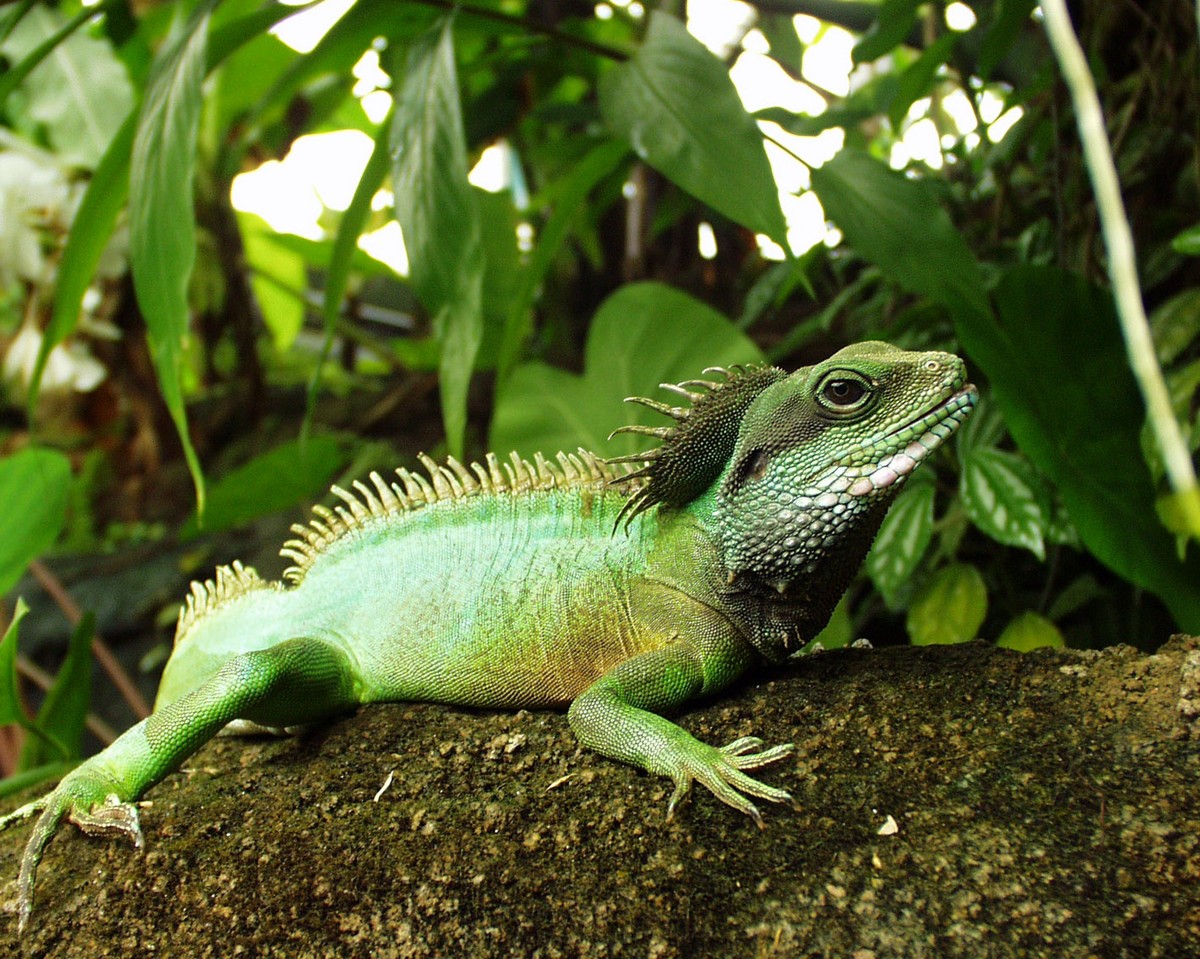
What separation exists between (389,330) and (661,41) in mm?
5257

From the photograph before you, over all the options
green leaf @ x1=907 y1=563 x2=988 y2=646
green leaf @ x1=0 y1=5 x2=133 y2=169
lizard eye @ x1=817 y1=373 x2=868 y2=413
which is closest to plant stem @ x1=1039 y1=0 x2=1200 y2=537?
lizard eye @ x1=817 y1=373 x2=868 y2=413

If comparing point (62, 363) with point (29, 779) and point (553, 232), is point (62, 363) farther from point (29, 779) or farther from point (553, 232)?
point (553, 232)

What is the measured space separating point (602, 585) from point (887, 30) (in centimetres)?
237

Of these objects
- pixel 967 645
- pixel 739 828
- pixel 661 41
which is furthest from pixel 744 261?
pixel 739 828

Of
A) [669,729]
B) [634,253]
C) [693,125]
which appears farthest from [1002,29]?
[634,253]

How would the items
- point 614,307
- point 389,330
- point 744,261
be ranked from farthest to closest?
point 389,330 < point 744,261 < point 614,307

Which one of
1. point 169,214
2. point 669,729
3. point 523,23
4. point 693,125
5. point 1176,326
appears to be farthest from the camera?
point 523,23

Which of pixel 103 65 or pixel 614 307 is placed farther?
pixel 103 65

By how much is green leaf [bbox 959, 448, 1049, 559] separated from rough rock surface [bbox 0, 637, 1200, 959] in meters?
0.79

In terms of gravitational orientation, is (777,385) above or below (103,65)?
below

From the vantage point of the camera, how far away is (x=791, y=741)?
81.0 inches

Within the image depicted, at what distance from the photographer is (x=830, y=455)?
214 centimetres

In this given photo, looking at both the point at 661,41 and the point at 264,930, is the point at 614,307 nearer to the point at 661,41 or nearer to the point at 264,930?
the point at 661,41

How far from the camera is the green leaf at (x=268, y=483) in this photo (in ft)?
14.7
